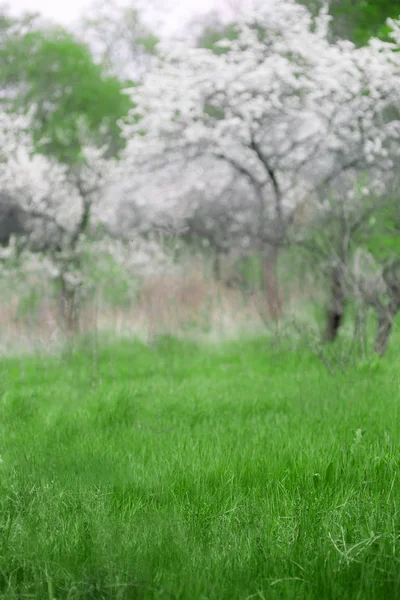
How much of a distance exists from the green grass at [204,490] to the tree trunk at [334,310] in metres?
2.83

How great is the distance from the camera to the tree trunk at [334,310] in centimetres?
881

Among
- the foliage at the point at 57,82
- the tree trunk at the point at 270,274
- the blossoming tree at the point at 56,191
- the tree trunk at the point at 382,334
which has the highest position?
the foliage at the point at 57,82

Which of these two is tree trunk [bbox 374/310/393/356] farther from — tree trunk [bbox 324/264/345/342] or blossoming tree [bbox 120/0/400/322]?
blossoming tree [bbox 120/0/400/322]

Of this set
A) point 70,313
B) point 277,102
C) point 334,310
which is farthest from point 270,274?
point 70,313

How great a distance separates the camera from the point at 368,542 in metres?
2.35

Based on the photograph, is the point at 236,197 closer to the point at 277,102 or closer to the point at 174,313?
the point at 277,102

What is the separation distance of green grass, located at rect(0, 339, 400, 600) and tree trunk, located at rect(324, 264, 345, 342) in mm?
2827

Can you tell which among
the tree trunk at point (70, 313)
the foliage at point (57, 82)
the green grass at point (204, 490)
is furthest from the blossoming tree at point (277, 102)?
the foliage at point (57, 82)

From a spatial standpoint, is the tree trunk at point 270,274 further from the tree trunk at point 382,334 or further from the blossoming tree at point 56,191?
the blossoming tree at point 56,191

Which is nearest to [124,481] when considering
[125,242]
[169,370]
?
[169,370]

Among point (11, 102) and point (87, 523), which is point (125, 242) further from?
point (87, 523)

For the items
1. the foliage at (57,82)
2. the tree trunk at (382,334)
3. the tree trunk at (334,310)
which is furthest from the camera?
the foliage at (57,82)

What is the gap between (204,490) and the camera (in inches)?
123

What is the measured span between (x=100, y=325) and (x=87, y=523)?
7485 millimetres
